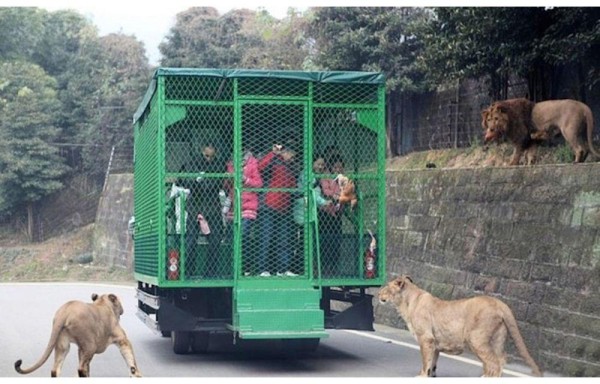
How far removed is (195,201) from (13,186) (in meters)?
35.5

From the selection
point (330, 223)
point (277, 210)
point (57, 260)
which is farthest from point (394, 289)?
point (57, 260)

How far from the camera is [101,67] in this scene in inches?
2061

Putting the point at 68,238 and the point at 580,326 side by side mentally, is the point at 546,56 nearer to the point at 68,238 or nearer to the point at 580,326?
the point at 580,326

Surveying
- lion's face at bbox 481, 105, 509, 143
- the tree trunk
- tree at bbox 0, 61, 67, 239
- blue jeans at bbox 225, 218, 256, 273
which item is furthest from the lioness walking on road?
the tree trunk

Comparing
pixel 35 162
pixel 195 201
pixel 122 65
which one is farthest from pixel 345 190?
pixel 122 65

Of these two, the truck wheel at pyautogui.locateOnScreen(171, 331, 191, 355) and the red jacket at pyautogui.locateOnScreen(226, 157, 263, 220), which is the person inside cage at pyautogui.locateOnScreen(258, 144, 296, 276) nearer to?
the red jacket at pyautogui.locateOnScreen(226, 157, 263, 220)

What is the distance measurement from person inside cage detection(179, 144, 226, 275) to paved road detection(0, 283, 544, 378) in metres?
1.23

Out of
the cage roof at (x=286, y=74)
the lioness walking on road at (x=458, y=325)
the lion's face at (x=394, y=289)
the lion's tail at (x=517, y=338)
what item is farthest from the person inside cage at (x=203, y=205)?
the lion's tail at (x=517, y=338)

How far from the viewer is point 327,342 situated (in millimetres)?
16859

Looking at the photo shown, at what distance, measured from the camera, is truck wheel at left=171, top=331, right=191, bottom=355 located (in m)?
14.8

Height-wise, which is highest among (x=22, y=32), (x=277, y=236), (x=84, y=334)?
(x=22, y=32)

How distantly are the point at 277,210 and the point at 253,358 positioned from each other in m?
2.03

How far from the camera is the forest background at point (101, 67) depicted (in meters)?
30.4

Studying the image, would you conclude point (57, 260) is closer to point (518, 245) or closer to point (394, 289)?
point (518, 245)
